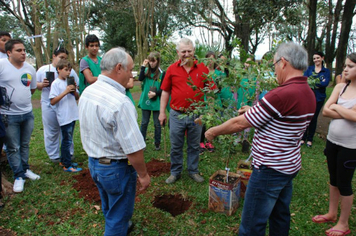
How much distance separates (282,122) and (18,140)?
3.51m

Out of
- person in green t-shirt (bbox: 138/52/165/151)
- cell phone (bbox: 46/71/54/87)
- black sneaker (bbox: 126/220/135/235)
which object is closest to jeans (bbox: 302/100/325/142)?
person in green t-shirt (bbox: 138/52/165/151)

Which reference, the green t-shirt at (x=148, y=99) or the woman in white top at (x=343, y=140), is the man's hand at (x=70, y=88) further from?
the woman in white top at (x=343, y=140)

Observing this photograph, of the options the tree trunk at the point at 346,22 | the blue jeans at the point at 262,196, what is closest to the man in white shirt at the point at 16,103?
the blue jeans at the point at 262,196

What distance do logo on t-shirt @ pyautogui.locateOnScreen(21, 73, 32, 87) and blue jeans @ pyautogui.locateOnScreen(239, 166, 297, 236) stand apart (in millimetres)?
3352

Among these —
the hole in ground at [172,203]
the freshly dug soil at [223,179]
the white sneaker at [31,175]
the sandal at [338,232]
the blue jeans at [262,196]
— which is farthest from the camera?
the white sneaker at [31,175]

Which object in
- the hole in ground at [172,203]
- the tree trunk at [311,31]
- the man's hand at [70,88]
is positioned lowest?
the hole in ground at [172,203]

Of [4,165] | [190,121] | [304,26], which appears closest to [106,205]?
[190,121]

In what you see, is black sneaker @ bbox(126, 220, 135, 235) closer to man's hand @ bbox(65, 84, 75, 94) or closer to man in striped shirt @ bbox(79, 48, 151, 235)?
man in striped shirt @ bbox(79, 48, 151, 235)

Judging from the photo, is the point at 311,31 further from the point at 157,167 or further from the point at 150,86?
the point at 157,167

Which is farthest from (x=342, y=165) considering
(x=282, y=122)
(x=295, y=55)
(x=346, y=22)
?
(x=346, y=22)

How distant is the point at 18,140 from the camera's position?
11.5ft

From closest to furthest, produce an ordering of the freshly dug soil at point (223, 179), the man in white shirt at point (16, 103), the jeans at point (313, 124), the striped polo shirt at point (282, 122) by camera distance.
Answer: the striped polo shirt at point (282, 122) < the freshly dug soil at point (223, 179) < the man in white shirt at point (16, 103) < the jeans at point (313, 124)

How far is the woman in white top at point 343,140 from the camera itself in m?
2.49

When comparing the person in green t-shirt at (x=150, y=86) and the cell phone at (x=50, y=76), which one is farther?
the person in green t-shirt at (x=150, y=86)
